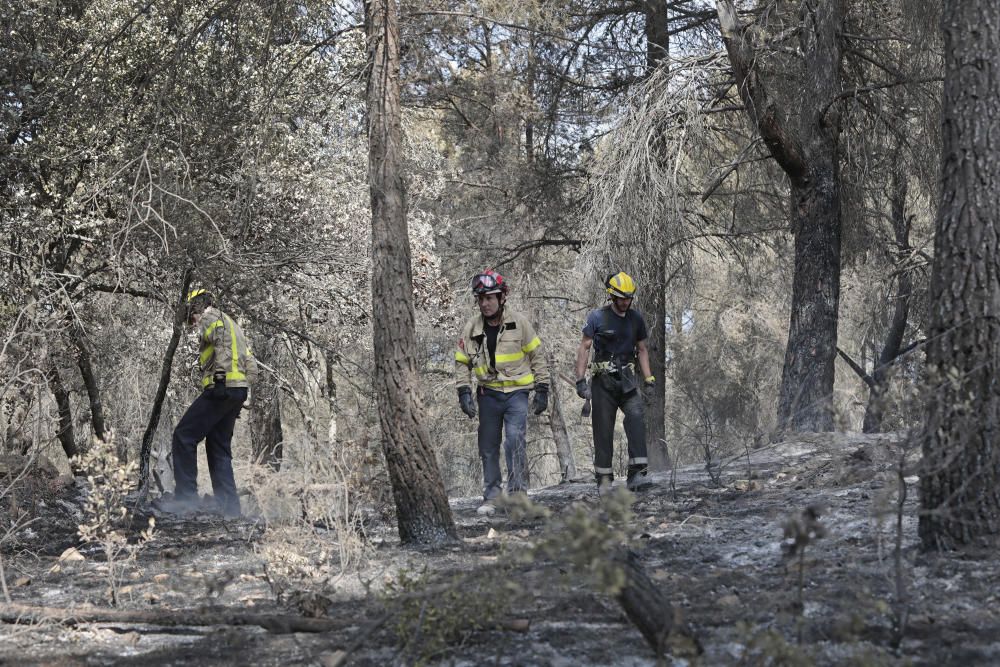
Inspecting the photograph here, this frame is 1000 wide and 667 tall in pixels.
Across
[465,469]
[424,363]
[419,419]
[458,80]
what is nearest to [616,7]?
[458,80]

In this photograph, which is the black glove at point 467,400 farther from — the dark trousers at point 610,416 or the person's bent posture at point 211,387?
the person's bent posture at point 211,387

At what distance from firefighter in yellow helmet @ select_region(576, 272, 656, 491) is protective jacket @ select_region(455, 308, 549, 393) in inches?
17.7

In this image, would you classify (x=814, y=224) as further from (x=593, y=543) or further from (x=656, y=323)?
(x=593, y=543)

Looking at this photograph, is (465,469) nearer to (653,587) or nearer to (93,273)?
(93,273)

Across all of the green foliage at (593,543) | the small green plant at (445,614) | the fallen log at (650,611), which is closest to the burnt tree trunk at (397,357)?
the small green plant at (445,614)

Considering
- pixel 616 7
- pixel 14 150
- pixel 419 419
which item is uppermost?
pixel 616 7

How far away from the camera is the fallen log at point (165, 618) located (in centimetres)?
435

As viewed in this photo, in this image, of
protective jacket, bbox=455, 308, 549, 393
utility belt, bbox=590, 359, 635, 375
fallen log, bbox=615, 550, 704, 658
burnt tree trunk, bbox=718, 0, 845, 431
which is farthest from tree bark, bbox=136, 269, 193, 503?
burnt tree trunk, bbox=718, 0, 845, 431

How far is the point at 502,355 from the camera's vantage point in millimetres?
8227

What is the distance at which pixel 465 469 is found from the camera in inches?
1067

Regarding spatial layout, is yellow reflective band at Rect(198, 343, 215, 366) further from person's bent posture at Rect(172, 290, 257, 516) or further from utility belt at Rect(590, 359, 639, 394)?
utility belt at Rect(590, 359, 639, 394)

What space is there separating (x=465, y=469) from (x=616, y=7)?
1487 cm

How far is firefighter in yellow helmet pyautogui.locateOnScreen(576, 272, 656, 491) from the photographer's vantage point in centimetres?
835

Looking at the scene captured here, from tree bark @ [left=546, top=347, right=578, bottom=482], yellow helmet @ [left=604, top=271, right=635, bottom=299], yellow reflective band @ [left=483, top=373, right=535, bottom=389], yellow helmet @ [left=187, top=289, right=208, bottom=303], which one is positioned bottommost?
tree bark @ [left=546, top=347, right=578, bottom=482]
